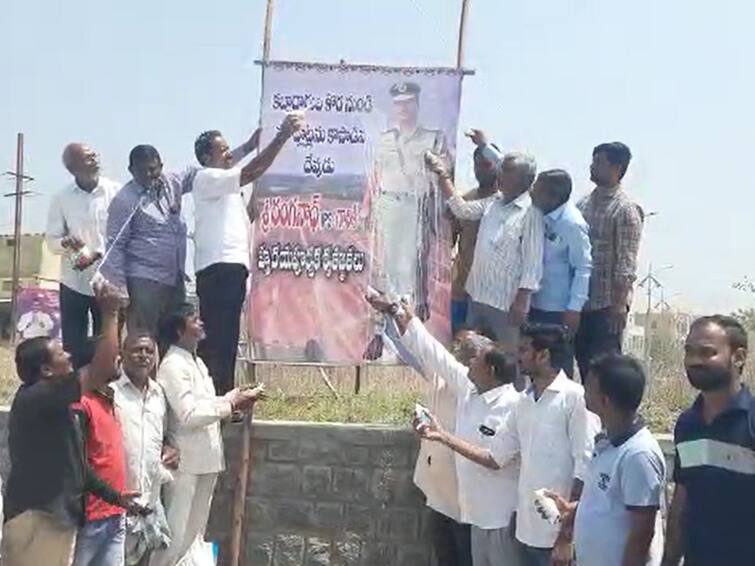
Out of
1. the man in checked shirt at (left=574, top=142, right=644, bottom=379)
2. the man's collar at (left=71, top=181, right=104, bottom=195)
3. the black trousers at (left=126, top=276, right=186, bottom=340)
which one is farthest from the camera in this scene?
the man's collar at (left=71, top=181, right=104, bottom=195)

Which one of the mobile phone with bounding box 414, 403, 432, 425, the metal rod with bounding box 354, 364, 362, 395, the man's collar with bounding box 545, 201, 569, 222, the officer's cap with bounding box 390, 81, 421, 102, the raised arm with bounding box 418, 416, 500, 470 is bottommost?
the metal rod with bounding box 354, 364, 362, 395

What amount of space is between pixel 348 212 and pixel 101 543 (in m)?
2.92

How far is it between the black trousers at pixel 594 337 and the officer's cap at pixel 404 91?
1846 mm

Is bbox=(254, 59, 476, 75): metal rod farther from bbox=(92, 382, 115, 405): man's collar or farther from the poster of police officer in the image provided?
bbox=(92, 382, 115, 405): man's collar

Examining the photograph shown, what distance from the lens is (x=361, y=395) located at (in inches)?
345

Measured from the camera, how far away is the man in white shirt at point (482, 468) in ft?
20.8

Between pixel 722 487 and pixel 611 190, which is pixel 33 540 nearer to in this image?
pixel 722 487

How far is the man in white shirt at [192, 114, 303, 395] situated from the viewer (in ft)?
24.5

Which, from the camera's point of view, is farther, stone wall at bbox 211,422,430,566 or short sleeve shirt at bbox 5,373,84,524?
stone wall at bbox 211,422,430,566

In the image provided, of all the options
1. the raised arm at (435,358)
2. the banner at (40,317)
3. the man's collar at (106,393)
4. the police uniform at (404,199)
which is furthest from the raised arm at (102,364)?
the police uniform at (404,199)

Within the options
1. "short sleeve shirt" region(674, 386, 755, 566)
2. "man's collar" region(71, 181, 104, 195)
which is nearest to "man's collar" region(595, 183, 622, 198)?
"short sleeve shirt" region(674, 386, 755, 566)

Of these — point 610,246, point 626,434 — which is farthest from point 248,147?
point 626,434

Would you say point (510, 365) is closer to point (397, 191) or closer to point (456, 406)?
point (456, 406)

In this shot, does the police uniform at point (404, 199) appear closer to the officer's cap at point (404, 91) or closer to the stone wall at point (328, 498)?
the officer's cap at point (404, 91)
